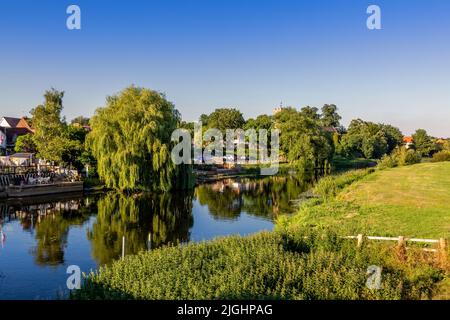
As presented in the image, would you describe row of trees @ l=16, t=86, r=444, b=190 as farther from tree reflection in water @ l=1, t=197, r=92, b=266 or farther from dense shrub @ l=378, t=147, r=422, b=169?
dense shrub @ l=378, t=147, r=422, b=169

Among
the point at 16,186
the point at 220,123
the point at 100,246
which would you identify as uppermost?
the point at 220,123

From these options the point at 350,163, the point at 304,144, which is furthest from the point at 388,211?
the point at 350,163

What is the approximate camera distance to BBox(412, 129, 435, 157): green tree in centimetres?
12098

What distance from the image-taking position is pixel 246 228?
28438 millimetres

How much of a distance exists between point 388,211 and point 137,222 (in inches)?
673

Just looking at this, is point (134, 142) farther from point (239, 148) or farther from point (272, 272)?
point (239, 148)

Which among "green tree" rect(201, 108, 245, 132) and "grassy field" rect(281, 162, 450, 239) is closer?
"grassy field" rect(281, 162, 450, 239)

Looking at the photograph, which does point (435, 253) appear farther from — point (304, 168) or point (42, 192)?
point (304, 168)

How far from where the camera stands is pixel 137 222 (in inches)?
1172

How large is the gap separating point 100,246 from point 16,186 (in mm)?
19260

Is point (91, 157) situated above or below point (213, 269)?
above

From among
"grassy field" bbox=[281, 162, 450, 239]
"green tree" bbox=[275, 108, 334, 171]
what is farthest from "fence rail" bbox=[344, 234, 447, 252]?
"green tree" bbox=[275, 108, 334, 171]

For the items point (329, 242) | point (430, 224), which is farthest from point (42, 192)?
→ point (430, 224)

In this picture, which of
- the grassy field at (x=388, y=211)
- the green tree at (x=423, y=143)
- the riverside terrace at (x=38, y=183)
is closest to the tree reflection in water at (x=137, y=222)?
the riverside terrace at (x=38, y=183)
